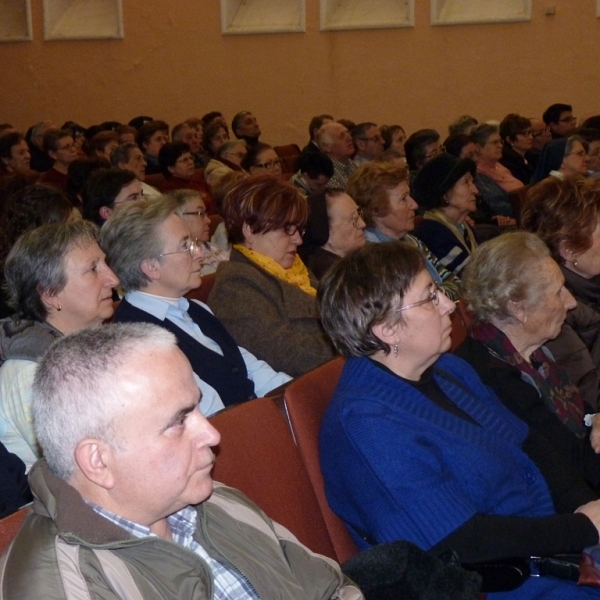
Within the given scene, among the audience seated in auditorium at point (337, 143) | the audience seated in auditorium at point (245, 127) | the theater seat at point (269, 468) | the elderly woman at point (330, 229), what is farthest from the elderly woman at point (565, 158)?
the theater seat at point (269, 468)

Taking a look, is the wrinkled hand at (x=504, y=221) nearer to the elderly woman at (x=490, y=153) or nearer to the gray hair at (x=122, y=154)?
the elderly woman at (x=490, y=153)

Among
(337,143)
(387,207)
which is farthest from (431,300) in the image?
(337,143)

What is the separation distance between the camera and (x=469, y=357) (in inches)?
97.0

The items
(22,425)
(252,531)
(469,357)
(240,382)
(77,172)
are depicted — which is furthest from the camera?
(77,172)

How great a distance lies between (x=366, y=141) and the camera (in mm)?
8039

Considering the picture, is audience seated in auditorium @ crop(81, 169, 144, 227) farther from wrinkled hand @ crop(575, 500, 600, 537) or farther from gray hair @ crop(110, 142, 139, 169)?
wrinkled hand @ crop(575, 500, 600, 537)

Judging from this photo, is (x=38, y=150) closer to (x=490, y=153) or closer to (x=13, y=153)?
(x=13, y=153)

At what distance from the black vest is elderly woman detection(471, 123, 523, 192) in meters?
4.66

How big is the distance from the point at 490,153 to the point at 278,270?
438cm

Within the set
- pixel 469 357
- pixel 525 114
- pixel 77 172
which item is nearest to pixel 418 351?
pixel 469 357

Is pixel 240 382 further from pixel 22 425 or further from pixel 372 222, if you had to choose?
pixel 372 222

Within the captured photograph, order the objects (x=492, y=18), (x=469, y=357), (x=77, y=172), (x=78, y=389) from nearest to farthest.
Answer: (x=78, y=389), (x=469, y=357), (x=77, y=172), (x=492, y=18)

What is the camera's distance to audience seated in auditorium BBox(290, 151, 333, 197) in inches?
232

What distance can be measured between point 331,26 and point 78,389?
9656mm
